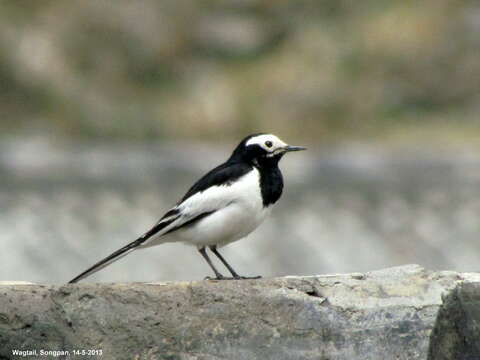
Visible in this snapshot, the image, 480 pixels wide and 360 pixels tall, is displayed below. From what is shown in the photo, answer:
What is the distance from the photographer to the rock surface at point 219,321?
300 inches

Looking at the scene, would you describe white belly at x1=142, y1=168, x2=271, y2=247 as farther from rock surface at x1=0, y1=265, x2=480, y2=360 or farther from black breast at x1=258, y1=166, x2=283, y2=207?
rock surface at x1=0, y1=265, x2=480, y2=360

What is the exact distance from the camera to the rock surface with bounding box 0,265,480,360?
7.61 m

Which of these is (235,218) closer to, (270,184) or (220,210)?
(220,210)

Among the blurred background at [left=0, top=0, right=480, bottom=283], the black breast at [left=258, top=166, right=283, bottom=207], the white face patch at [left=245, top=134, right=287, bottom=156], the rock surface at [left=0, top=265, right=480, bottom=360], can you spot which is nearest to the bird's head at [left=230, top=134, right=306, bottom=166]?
the white face patch at [left=245, top=134, right=287, bottom=156]

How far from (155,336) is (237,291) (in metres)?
0.53

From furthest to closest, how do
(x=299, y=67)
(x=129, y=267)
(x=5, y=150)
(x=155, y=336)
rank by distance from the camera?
(x=299, y=67) → (x=5, y=150) → (x=129, y=267) → (x=155, y=336)

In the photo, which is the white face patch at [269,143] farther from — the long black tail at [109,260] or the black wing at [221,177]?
the long black tail at [109,260]

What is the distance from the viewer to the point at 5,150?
1423 inches

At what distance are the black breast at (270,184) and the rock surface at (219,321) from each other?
1307 millimetres

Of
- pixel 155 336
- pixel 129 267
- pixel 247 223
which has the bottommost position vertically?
pixel 155 336

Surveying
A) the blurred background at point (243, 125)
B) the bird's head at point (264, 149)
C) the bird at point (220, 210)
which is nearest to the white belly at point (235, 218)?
the bird at point (220, 210)

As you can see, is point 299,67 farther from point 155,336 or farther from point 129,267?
point 155,336

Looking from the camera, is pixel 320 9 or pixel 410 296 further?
pixel 320 9

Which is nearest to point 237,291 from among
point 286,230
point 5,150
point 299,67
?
point 286,230
